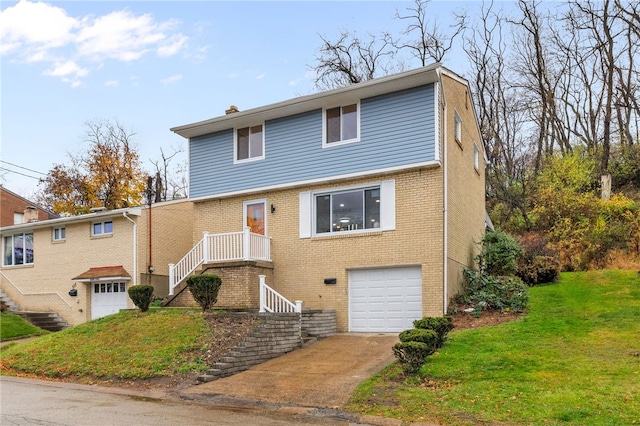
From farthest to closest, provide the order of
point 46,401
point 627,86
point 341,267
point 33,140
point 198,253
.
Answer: point 627,86 → point 33,140 → point 198,253 → point 341,267 → point 46,401

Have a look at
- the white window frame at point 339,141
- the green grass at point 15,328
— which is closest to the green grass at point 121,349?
the green grass at point 15,328

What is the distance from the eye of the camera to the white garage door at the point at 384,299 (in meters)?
15.4

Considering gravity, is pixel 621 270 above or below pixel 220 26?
below

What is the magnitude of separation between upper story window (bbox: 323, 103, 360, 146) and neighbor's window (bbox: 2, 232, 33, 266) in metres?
16.2

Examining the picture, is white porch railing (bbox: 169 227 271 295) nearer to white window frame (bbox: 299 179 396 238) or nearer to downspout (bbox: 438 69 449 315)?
white window frame (bbox: 299 179 396 238)

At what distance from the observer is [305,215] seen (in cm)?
1731

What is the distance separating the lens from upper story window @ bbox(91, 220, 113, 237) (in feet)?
73.1

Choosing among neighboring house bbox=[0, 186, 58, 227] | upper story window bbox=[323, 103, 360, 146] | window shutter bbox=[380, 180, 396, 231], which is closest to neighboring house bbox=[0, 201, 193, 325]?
upper story window bbox=[323, 103, 360, 146]

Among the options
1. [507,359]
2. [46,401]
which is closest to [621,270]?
[507,359]

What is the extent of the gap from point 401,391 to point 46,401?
657cm

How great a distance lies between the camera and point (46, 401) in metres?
10.1

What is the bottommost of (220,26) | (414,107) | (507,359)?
(507,359)

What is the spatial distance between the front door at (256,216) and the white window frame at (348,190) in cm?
158

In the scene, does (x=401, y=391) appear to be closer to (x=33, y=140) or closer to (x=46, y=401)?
(x=46, y=401)
